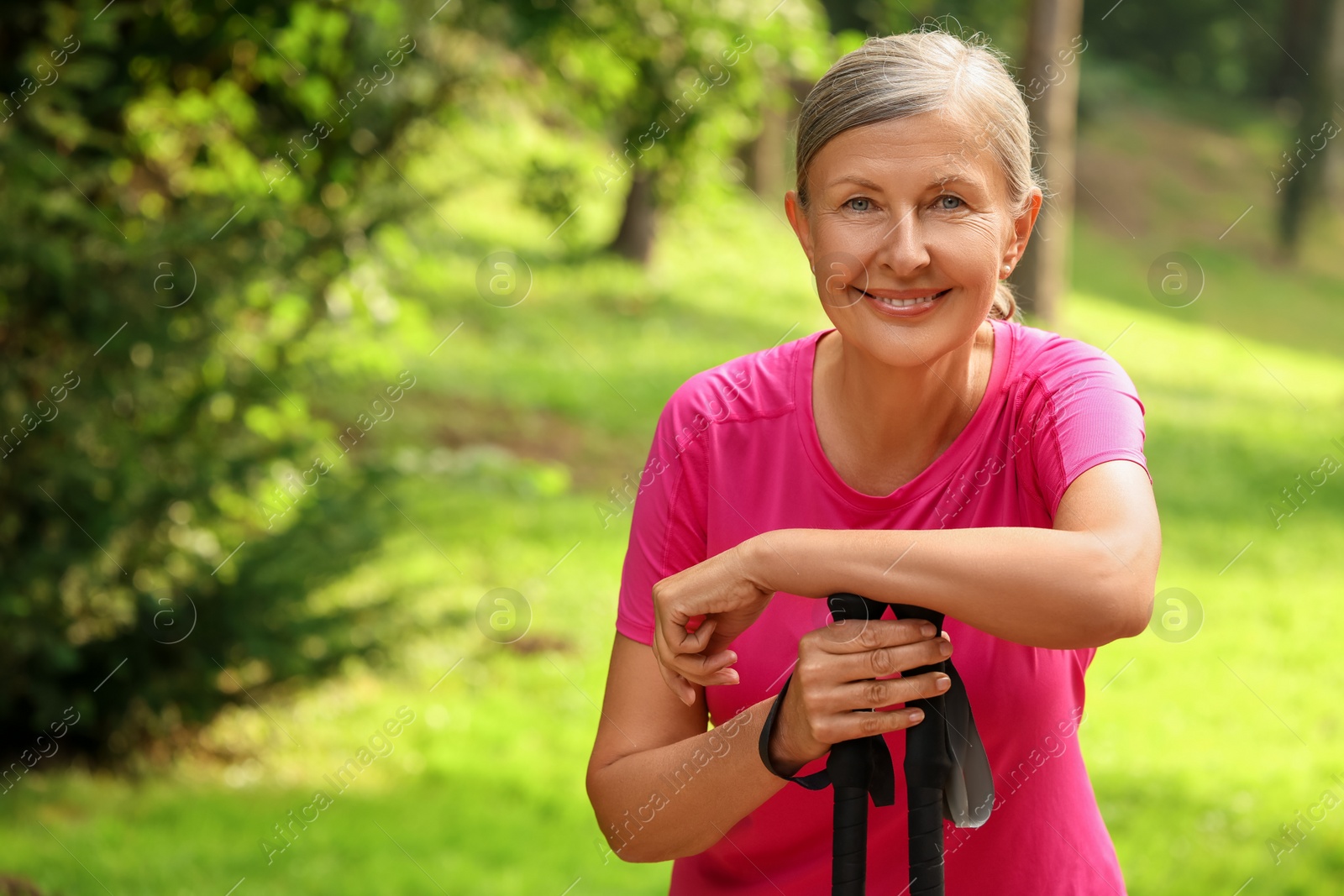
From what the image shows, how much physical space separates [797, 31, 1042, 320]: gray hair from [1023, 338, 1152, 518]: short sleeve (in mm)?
234

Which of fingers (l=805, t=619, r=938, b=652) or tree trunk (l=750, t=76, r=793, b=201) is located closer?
fingers (l=805, t=619, r=938, b=652)

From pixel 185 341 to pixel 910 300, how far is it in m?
3.91

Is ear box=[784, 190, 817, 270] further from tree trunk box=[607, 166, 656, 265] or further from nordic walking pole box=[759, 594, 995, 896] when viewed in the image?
tree trunk box=[607, 166, 656, 265]

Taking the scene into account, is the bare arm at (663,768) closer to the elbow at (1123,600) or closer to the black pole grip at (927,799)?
the black pole grip at (927,799)

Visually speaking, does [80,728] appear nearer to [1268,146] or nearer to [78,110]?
[78,110]

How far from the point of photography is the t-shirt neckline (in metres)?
1.84

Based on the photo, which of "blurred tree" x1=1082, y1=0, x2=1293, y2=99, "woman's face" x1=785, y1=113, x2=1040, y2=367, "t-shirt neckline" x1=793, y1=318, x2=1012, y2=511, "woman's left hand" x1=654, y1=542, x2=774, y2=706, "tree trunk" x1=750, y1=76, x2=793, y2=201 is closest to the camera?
"woman's left hand" x1=654, y1=542, x2=774, y2=706

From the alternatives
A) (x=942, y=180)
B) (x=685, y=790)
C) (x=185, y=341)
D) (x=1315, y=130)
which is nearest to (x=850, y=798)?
(x=685, y=790)

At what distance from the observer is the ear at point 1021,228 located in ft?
6.14

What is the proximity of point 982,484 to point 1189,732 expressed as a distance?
18.7ft

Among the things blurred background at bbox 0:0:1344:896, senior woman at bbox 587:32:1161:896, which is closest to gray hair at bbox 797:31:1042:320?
senior woman at bbox 587:32:1161:896

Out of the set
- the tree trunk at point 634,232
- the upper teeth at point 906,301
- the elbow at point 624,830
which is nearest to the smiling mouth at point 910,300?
the upper teeth at point 906,301

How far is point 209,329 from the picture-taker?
5051 millimetres

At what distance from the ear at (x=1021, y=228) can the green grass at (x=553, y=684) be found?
3282mm
